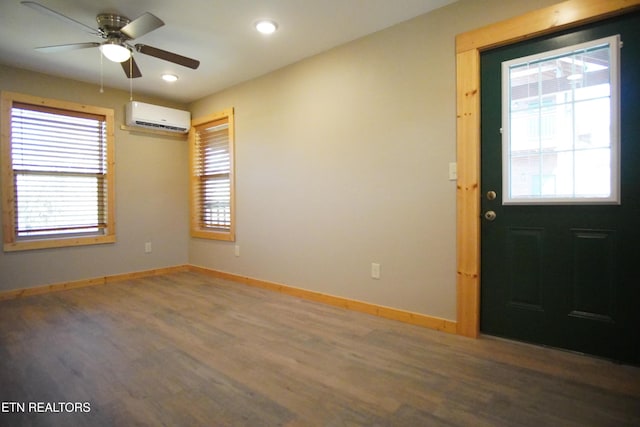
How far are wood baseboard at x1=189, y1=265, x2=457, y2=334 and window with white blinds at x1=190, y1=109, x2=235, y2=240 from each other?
2.49 ft

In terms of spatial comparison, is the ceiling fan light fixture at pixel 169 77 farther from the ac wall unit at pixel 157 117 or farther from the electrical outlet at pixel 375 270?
the electrical outlet at pixel 375 270

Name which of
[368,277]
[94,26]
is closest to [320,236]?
[368,277]

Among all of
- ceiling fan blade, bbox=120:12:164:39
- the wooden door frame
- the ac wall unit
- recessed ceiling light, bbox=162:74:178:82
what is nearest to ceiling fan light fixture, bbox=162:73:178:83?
recessed ceiling light, bbox=162:74:178:82

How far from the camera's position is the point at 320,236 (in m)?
3.43

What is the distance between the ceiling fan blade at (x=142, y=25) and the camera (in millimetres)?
2234

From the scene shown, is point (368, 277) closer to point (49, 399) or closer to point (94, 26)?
point (49, 399)

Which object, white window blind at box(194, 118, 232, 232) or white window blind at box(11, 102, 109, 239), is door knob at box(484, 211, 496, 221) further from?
white window blind at box(11, 102, 109, 239)

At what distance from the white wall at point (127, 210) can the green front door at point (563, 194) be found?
4225 mm

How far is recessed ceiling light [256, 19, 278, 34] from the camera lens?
2770mm

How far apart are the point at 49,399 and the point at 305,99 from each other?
122 inches

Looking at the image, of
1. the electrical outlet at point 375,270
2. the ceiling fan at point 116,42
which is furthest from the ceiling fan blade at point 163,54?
the electrical outlet at point 375,270

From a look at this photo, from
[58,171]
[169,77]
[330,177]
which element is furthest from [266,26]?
[58,171]

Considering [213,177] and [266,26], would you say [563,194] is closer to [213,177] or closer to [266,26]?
[266,26]

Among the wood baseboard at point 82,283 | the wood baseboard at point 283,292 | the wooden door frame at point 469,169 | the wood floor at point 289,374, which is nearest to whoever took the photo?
the wood floor at point 289,374
